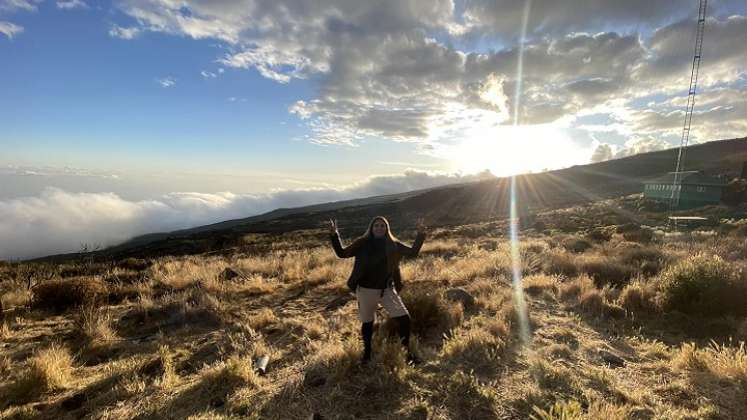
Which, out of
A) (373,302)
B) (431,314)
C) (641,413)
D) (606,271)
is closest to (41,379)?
(373,302)

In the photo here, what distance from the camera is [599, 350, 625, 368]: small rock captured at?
207 inches

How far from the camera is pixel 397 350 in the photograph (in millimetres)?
5133

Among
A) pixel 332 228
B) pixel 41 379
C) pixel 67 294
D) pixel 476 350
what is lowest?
pixel 476 350

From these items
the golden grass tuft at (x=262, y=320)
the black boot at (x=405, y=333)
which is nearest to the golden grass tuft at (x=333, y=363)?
the black boot at (x=405, y=333)

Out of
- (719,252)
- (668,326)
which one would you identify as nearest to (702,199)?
(719,252)

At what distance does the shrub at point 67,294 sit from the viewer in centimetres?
901

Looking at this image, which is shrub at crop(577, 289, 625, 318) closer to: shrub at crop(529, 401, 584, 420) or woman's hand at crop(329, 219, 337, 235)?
shrub at crop(529, 401, 584, 420)

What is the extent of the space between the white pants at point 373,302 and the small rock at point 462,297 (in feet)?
9.67

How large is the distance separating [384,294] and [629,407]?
118 inches

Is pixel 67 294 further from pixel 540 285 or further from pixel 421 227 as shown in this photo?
pixel 540 285

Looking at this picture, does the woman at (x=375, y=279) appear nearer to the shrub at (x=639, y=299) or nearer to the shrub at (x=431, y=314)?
the shrub at (x=431, y=314)

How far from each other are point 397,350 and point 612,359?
9.96 ft

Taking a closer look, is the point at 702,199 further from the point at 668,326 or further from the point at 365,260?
the point at 365,260

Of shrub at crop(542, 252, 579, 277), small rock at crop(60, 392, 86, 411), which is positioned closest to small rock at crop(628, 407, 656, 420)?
small rock at crop(60, 392, 86, 411)
